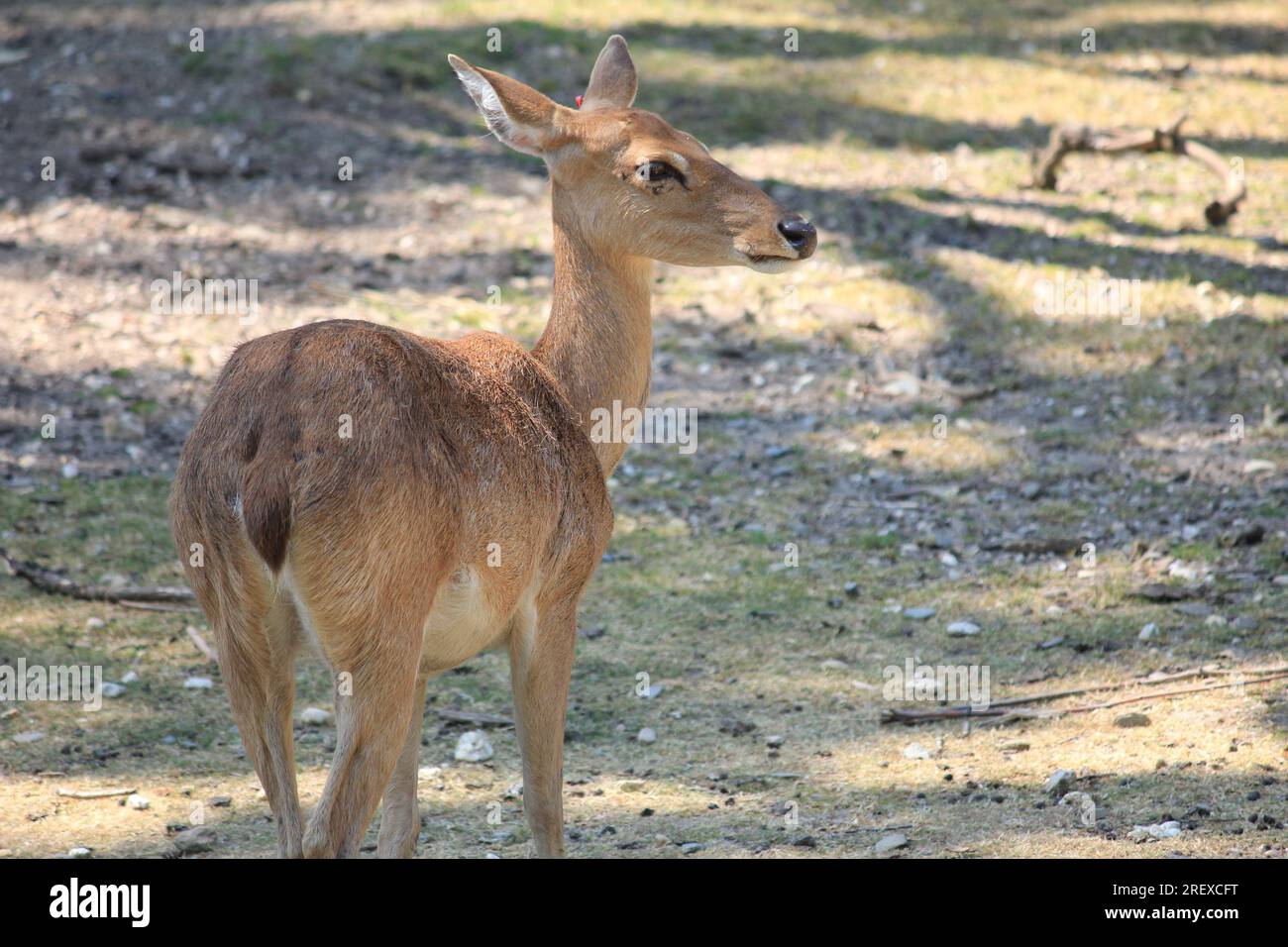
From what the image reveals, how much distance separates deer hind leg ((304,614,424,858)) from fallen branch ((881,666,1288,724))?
2.91 metres

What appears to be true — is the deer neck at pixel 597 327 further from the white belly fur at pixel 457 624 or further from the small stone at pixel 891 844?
the small stone at pixel 891 844

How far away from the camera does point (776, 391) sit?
33.8ft

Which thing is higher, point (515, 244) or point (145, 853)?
point (515, 244)

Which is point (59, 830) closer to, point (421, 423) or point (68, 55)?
point (421, 423)

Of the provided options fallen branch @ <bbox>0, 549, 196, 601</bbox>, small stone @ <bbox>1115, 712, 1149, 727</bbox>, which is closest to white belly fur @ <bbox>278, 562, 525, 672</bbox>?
small stone @ <bbox>1115, 712, 1149, 727</bbox>

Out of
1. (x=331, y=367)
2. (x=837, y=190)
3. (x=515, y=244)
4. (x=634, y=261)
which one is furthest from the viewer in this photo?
(x=837, y=190)

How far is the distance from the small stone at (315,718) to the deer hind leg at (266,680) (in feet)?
6.97

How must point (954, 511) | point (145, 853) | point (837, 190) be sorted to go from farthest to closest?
1. point (837, 190)
2. point (954, 511)
3. point (145, 853)

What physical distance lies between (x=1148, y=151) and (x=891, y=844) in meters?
8.37

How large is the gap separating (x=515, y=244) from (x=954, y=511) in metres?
4.59

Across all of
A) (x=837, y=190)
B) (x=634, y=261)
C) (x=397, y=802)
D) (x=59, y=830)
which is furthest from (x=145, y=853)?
(x=837, y=190)

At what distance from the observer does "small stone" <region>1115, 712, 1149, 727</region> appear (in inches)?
248

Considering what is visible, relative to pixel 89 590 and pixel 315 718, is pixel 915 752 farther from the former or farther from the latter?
pixel 89 590

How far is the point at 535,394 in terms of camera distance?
17.2 feet
